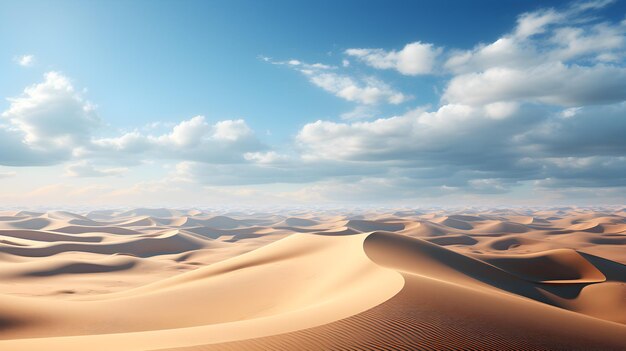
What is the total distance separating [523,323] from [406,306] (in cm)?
259

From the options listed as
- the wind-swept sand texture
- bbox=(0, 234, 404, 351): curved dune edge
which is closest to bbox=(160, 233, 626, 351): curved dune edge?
the wind-swept sand texture

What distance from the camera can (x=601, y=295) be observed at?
824 inches

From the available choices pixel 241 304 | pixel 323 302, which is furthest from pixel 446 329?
pixel 241 304

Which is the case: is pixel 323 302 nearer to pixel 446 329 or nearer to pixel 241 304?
pixel 446 329

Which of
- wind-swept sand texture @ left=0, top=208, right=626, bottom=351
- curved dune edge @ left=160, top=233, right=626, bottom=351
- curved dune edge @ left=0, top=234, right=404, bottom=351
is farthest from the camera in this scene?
curved dune edge @ left=0, top=234, right=404, bottom=351

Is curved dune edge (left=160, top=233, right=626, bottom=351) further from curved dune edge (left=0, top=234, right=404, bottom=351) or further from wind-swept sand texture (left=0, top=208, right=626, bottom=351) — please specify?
curved dune edge (left=0, top=234, right=404, bottom=351)

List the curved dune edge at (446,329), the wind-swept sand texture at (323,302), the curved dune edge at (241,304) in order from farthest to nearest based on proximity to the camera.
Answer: the curved dune edge at (241,304)
the wind-swept sand texture at (323,302)
the curved dune edge at (446,329)

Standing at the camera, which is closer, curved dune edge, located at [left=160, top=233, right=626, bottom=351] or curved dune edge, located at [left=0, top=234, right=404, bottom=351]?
curved dune edge, located at [left=160, top=233, right=626, bottom=351]

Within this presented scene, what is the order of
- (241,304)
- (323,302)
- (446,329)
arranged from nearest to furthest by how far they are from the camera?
(446,329) < (323,302) < (241,304)

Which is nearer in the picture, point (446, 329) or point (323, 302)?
point (446, 329)

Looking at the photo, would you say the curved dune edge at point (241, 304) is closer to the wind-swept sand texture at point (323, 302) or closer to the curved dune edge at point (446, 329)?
the wind-swept sand texture at point (323, 302)

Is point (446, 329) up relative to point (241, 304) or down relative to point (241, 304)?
up

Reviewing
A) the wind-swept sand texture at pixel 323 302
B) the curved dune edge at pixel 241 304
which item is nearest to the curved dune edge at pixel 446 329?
the wind-swept sand texture at pixel 323 302

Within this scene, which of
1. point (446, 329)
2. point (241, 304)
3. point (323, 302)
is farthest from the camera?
point (241, 304)
